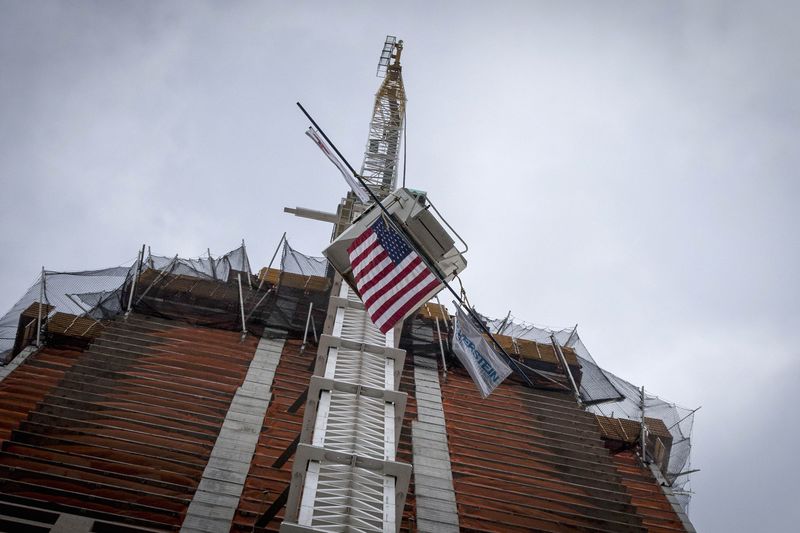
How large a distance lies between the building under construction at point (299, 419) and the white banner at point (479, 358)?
43 cm

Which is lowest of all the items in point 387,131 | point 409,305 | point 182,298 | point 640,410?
point 409,305

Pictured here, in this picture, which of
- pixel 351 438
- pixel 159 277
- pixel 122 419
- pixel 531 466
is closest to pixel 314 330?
pixel 159 277

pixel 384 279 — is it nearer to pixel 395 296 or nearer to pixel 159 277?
pixel 395 296

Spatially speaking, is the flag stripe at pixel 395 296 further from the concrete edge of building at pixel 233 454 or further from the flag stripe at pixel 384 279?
the concrete edge of building at pixel 233 454

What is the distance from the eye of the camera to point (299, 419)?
603 inches

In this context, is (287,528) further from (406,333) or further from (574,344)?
(574,344)

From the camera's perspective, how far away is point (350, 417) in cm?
938

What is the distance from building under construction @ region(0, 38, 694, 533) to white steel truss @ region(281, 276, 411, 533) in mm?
33

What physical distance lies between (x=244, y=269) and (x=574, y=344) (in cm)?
1487

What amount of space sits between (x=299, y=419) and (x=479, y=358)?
5750 mm

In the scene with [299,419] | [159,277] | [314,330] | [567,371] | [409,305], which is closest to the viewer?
[409,305]

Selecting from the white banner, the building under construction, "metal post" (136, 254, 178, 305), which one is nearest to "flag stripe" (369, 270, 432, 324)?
the building under construction

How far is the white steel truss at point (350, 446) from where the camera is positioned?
7.73m

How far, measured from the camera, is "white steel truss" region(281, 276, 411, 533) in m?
7.73
